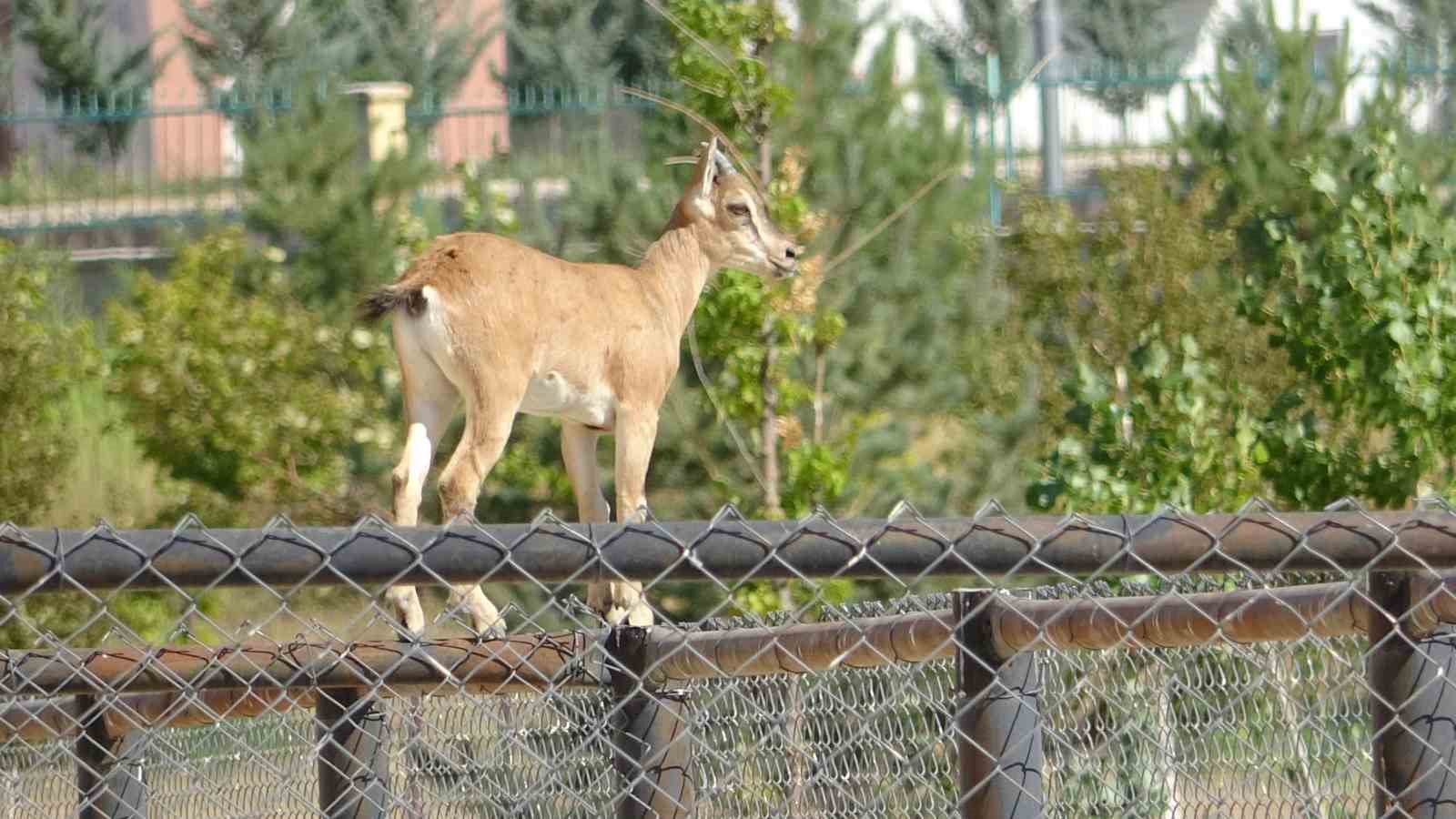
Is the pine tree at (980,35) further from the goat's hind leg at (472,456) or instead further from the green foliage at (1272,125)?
the goat's hind leg at (472,456)

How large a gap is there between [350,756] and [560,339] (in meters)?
4.25

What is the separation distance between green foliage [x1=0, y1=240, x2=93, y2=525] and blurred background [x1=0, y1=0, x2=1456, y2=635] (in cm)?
3

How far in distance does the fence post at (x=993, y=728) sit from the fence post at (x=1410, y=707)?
1.79 ft

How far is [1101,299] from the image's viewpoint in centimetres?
1213

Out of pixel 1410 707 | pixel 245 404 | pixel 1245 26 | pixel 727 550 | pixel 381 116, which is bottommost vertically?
pixel 245 404

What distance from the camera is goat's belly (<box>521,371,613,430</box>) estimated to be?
8.42 m

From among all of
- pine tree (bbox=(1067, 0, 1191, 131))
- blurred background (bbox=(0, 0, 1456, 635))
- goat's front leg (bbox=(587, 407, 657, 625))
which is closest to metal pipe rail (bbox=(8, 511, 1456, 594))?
goat's front leg (bbox=(587, 407, 657, 625))

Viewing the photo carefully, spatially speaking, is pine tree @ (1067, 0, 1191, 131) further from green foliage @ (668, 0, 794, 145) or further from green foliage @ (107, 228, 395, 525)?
green foliage @ (668, 0, 794, 145)

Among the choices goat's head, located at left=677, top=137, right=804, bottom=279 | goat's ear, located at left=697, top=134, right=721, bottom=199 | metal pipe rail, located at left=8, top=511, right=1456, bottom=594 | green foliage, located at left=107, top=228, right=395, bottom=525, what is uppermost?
goat's ear, located at left=697, top=134, right=721, bottom=199

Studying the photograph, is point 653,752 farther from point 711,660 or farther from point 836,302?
point 836,302

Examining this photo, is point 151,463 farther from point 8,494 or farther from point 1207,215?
point 1207,215

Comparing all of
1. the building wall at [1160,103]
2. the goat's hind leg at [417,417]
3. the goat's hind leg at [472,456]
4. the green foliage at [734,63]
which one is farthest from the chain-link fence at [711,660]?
the building wall at [1160,103]

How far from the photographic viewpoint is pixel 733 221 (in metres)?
9.23

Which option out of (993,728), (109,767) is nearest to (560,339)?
(109,767)
